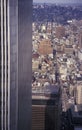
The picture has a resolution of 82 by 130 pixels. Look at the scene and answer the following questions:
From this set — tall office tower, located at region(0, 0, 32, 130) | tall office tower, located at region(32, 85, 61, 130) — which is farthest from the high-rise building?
tall office tower, located at region(0, 0, 32, 130)

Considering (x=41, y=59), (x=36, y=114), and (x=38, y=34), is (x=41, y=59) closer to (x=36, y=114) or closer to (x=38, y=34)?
(x=38, y=34)

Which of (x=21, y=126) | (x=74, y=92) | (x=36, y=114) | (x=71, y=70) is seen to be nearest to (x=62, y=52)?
(x=71, y=70)

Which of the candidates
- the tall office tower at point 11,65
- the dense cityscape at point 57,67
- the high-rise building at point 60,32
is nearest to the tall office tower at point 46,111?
the dense cityscape at point 57,67

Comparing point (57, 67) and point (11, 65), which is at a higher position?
point (11, 65)

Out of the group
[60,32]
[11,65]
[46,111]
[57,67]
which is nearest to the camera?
[11,65]

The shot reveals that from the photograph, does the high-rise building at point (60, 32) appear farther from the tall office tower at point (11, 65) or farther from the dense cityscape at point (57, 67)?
the tall office tower at point (11, 65)

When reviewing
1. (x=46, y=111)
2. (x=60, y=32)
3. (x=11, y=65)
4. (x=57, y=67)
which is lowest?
(x=46, y=111)

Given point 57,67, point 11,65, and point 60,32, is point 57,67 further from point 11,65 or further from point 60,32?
point 11,65

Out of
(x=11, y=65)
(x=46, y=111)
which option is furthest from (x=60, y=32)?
(x=11, y=65)
